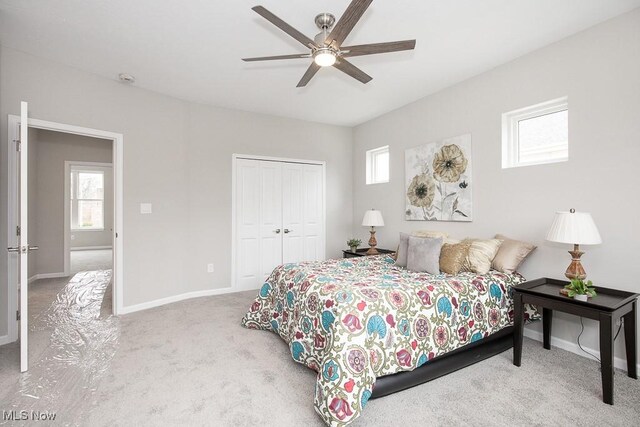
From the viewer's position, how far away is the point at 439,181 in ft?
12.2

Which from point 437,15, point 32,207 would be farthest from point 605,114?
point 32,207

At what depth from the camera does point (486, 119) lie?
321 centimetres


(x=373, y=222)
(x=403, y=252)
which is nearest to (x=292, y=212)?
(x=373, y=222)

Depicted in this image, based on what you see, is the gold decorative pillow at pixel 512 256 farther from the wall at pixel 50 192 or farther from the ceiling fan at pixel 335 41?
the wall at pixel 50 192

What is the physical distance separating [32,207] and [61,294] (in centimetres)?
176

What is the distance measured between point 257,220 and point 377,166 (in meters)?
2.25

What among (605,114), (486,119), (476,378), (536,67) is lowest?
(476,378)

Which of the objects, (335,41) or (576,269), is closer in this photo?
(335,41)

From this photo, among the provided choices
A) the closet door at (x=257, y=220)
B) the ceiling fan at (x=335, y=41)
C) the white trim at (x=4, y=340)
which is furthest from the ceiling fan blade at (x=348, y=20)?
the white trim at (x=4, y=340)

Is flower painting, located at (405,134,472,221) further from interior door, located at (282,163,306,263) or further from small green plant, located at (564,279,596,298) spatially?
interior door, located at (282,163,306,263)

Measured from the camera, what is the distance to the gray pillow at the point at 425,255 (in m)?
2.79

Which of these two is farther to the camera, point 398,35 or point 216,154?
point 216,154

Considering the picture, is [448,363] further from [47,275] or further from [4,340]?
[47,275]

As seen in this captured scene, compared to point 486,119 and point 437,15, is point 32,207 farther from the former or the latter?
point 486,119
